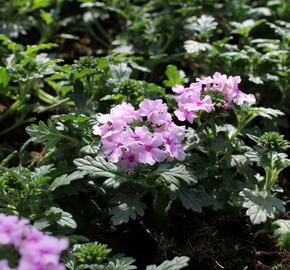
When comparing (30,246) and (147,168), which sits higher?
(30,246)

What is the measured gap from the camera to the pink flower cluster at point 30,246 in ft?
A: 5.92

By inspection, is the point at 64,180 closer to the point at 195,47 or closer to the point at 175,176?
the point at 175,176

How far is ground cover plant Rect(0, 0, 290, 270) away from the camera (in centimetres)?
252

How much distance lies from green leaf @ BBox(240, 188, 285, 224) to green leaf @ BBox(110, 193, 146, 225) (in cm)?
48

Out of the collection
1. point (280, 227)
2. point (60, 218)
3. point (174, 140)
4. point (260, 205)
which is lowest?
point (280, 227)

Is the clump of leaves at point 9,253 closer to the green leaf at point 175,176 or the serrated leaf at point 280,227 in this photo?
the green leaf at point 175,176

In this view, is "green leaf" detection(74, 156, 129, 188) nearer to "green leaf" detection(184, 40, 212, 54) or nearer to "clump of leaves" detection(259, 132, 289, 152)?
"clump of leaves" detection(259, 132, 289, 152)

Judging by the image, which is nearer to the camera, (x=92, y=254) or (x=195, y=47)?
(x=92, y=254)

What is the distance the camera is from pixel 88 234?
278cm

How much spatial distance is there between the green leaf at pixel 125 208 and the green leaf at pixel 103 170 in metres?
0.09

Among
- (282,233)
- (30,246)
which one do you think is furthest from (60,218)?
(282,233)

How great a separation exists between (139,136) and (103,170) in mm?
233

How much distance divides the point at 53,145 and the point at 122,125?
0.47m

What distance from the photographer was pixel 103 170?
2619 millimetres
